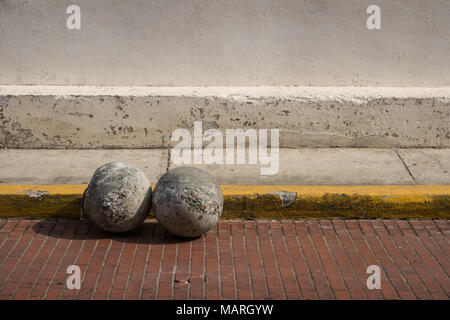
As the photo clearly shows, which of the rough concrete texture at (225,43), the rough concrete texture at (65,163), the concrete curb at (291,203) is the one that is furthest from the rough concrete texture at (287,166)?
the rough concrete texture at (225,43)

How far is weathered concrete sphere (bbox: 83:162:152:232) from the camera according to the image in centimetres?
550

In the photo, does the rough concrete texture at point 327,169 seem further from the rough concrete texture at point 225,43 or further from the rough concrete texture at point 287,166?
the rough concrete texture at point 225,43

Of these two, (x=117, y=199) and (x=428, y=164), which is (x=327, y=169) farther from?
(x=117, y=199)

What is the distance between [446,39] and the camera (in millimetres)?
7336

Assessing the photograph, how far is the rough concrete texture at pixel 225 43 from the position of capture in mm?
7191

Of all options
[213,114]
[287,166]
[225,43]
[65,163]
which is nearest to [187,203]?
[287,166]

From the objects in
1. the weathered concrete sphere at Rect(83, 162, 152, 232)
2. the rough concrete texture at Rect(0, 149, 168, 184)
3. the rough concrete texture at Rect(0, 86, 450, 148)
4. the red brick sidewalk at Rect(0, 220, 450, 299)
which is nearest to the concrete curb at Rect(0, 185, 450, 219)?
the red brick sidewalk at Rect(0, 220, 450, 299)

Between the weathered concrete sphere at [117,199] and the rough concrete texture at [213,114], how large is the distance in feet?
5.51

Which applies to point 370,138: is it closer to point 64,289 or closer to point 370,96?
point 370,96

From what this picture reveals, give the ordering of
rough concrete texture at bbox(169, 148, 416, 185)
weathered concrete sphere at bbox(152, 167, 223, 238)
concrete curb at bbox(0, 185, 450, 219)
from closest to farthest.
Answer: weathered concrete sphere at bbox(152, 167, 223, 238)
concrete curb at bbox(0, 185, 450, 219)
rough concrete texture at bbox(169, 148, 416, 185)

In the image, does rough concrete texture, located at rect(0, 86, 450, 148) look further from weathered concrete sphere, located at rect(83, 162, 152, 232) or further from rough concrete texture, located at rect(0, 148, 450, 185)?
weathered concrete sphere, located at rect(83, 162, 152, 232)

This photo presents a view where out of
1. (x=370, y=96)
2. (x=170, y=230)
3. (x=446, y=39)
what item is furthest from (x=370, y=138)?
(x=170, y=230)

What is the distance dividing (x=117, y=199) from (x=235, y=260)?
121 cm

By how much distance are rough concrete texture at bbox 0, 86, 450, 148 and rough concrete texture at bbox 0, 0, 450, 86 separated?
0.59 feet
